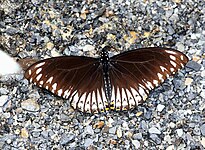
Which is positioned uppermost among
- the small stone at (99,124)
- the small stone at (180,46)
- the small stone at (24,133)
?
the small stone at (180,46)

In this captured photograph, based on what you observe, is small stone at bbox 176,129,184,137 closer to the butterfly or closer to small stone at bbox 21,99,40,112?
the butterfly

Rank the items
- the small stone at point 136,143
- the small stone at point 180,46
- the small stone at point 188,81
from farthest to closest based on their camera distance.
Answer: the small stone at point 180,46
the small stone at point 188,81
the small stone at point 136,143

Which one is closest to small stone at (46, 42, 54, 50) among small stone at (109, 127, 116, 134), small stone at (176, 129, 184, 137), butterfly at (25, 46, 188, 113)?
butterfly at (25, 46, 188, 113)

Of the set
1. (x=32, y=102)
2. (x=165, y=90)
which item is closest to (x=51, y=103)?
(x=32, y=102)

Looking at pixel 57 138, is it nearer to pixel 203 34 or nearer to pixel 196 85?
pixel 196 85

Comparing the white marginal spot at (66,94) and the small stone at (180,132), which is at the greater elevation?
the white marginal spot at (66,94)

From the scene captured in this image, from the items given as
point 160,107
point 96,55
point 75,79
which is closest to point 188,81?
point 160,107

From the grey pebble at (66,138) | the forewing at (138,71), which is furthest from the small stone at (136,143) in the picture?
the grey pebble at (66,138)

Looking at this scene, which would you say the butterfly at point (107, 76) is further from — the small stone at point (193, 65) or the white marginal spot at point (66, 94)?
the small stone at point (193, 65)
